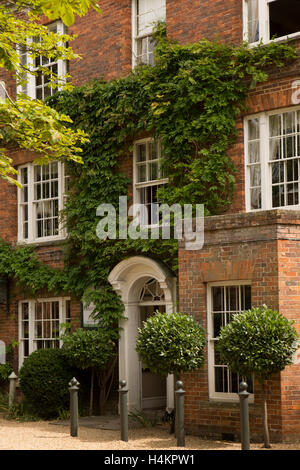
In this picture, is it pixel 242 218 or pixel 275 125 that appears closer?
pixel 242 218

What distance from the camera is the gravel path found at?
11.7 meters

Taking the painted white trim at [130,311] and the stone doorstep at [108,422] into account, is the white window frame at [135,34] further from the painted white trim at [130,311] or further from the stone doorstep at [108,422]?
the stone doorstep at [108,422]

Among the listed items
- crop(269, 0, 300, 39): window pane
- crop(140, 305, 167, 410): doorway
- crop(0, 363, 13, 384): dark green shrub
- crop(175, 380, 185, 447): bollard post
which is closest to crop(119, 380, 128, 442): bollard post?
crop(175, 380, 185, 447): bollard post

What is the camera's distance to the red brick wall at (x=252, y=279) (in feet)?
38.9

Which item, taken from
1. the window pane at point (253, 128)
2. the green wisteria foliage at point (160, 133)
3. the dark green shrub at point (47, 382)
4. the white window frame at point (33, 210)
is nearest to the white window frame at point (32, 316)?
the green wisteria foliage at point (160, 133)

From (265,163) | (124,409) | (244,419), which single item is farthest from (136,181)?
(244,419)

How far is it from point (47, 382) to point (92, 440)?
3.46 meters

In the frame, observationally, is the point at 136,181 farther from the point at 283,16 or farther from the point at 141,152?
the point at 283,16

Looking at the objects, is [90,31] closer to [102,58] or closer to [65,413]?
[102,58]

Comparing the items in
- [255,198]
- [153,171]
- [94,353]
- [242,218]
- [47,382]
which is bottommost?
[47,382]

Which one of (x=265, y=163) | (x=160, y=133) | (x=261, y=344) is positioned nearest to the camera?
(x=261, y=344)

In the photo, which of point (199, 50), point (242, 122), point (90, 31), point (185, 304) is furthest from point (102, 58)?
point (185, 304)

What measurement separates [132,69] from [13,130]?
15.5 ft

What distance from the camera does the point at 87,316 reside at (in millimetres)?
16891
